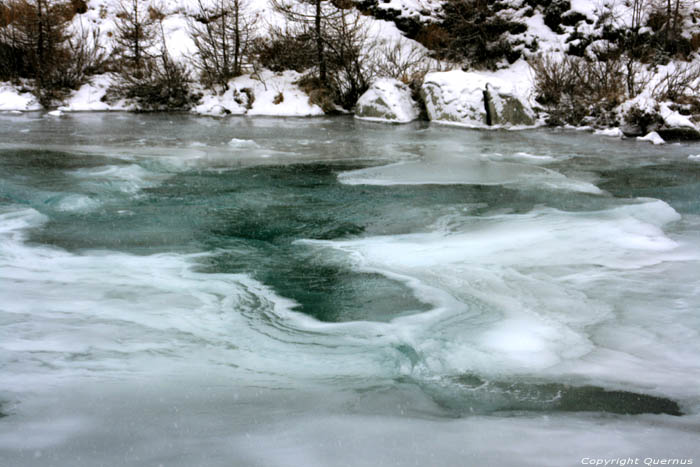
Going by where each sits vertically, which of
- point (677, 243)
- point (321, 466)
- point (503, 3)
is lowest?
point (321, 466)

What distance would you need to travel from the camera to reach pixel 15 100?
1470cm

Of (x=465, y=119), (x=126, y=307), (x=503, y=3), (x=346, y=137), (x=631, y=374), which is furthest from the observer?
(x=503, y=3)

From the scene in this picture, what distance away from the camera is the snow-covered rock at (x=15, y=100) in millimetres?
14467

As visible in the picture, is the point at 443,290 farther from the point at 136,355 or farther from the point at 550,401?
the point at 136,355

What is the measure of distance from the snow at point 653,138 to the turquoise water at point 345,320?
3.73 meters

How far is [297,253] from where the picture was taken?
4027 millimetres

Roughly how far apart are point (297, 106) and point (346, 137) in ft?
16.6

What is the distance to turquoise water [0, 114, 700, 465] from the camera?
2.08 metres

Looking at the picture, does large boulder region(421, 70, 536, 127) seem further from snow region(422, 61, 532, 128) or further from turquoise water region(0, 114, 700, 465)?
turquoise water region(0, 114, 700, 465)

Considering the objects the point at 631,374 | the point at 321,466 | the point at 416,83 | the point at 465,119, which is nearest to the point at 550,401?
the point at 631,374

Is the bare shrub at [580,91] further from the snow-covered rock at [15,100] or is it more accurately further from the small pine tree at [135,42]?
the snow-covered rock at [15,100]

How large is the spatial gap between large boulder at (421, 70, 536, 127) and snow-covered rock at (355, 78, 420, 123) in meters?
0.48

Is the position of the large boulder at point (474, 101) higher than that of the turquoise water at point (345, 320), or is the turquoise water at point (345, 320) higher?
the large boulder at point (474, 101)

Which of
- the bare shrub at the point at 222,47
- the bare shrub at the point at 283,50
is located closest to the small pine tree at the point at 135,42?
the bare shrub at the point at 222,47
